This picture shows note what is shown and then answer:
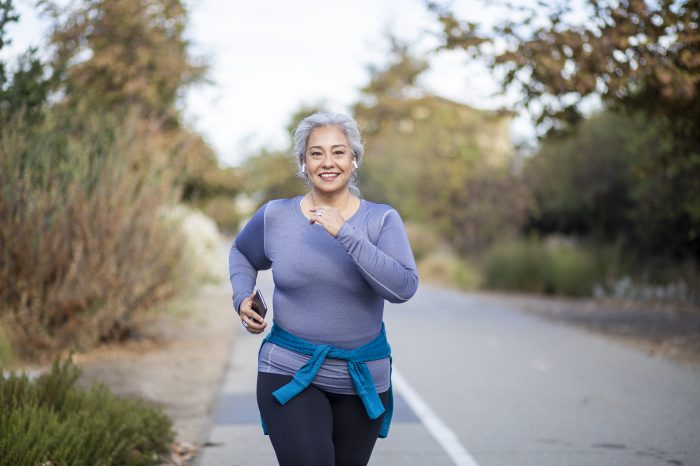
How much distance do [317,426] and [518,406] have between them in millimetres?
5385

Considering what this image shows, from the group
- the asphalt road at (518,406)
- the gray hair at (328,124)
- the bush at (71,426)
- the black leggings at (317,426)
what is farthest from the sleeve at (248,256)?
the asphalt road at (518,406)

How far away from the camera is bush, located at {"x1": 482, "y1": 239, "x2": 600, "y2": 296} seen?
25703mm

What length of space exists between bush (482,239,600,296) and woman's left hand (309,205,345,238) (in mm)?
22823

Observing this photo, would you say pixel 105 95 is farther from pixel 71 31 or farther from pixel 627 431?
pixel 627 431

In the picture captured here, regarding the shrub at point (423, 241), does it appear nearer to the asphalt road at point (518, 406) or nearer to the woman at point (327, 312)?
the asphalt road at point (518, 406)

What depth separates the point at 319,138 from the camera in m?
3.93

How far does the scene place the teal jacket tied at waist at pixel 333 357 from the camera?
3.71 m

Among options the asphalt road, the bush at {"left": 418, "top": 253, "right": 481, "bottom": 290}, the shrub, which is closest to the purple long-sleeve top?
the asphalt road

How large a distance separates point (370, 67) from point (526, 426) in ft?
234

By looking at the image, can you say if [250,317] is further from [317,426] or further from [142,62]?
[142,62]

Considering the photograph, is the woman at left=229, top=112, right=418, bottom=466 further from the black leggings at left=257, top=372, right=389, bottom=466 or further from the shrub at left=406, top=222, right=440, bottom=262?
the shrub at left=406, top=222, right=440, bottom=262

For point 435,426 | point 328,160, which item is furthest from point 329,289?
point 435,426

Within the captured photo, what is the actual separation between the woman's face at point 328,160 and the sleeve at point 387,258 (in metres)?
0.25

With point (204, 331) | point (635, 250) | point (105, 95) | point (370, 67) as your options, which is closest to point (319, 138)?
point (204, 331)
